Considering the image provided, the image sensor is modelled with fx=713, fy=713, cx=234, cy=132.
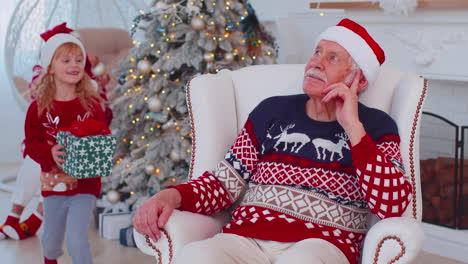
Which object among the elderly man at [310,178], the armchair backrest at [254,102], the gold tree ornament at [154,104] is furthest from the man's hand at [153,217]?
the gold tree ornament at [154,104]

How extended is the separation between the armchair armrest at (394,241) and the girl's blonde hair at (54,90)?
143cm

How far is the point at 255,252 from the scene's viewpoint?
208cm

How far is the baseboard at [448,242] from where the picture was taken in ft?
12.0

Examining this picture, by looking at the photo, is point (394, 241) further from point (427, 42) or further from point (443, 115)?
point (443, 115)

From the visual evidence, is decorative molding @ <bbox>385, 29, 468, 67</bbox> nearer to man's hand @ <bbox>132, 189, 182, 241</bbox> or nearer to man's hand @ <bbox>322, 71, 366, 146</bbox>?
man's hand @ <bbox>322, 71, 366, 146</bbox>

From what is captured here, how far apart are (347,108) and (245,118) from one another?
56 centimetres

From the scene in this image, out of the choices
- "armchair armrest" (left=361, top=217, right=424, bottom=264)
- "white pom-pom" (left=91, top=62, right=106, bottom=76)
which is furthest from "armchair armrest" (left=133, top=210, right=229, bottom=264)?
"white pom-pom" (left=91, top=62, right=106, bottom=76)

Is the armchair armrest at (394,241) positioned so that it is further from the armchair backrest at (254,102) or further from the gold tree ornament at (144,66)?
the gold tree ornament at (144,66)

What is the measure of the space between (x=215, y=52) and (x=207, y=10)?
22cm

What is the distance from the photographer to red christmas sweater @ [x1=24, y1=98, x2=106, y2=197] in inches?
111

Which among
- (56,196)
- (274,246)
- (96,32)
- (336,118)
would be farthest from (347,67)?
(96,32)

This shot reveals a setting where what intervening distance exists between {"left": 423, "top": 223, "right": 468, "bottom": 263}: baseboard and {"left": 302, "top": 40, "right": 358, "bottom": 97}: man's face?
1.70m

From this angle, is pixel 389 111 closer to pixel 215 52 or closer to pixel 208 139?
pixel 208 139

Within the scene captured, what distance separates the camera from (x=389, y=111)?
7.91 ft
